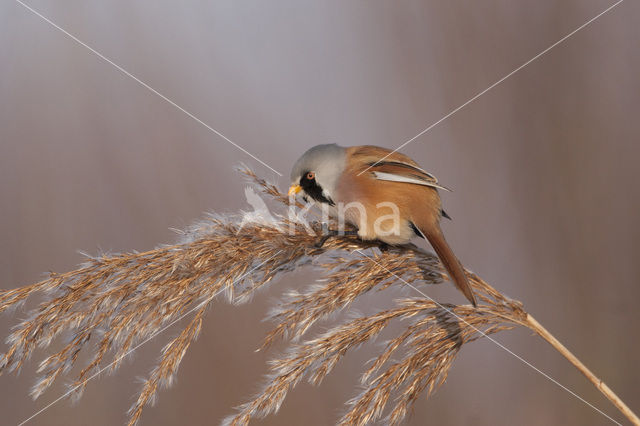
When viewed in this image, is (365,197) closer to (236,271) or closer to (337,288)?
(337,288)

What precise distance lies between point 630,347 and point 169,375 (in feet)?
6.38

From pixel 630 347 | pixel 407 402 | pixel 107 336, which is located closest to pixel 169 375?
pixel 107 336

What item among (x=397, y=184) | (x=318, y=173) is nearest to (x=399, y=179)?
(x=397, y=184)

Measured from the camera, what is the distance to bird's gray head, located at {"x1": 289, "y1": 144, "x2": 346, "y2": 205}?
1621mm

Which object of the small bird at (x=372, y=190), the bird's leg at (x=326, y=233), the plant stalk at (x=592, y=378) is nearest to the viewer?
the plant stalk at (x=592, y=378)

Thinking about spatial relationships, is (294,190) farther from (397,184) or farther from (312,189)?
(397,184)

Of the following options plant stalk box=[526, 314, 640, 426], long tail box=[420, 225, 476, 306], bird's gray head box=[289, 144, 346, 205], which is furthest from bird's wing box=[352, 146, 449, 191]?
plant stalk box=[526, 314, 640, 426]

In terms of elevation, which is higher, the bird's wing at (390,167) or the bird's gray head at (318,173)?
the bird's gray head at (318,173)

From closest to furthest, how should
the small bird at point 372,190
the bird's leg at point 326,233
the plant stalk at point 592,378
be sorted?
the plant stalk at point 592,378 < the bird's leg at point 326,233 < the small bird at point 372,190

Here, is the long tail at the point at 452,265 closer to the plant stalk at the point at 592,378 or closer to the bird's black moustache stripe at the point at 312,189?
the plant stalk at the point at 592,378

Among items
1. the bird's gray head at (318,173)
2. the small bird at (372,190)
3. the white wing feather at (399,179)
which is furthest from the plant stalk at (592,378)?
the bird's gray head at (318,173)

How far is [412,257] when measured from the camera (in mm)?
1413

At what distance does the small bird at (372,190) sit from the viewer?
159 centimetres

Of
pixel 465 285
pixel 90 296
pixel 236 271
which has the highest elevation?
pixel 90 296
